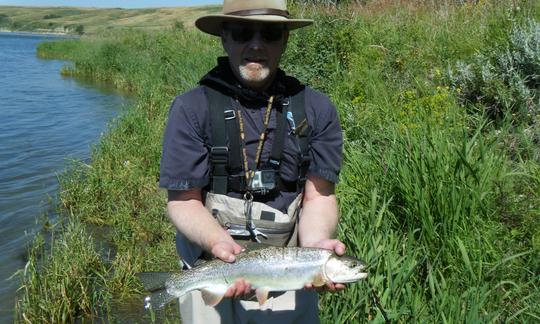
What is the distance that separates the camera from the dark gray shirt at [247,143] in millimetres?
2439

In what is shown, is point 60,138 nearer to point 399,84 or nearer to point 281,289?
point 399,84

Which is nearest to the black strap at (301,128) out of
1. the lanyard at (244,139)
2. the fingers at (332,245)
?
the lanyard at (244,139)

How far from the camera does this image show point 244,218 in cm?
254

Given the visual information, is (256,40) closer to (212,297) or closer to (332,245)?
(332,245)

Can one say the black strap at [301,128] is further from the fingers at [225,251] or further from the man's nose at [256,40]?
the fingers at [225,251]

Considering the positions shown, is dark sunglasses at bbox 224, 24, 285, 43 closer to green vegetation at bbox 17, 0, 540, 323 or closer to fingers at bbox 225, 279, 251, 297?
fingers at bbox 225, 279, 251, 297

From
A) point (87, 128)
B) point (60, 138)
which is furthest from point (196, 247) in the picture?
point (87, 128)

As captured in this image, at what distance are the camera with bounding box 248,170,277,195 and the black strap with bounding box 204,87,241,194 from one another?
0.11 m

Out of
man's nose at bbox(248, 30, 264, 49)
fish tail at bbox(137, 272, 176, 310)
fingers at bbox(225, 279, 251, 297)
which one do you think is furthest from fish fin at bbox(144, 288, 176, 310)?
man's nose at bbox(248, 30, 264, 49)

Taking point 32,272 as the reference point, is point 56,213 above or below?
below

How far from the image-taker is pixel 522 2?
7953 mm

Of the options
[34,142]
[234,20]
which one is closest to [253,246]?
[234,20]

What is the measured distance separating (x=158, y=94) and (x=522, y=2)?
25.8ft

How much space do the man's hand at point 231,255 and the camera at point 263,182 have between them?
285 mm
